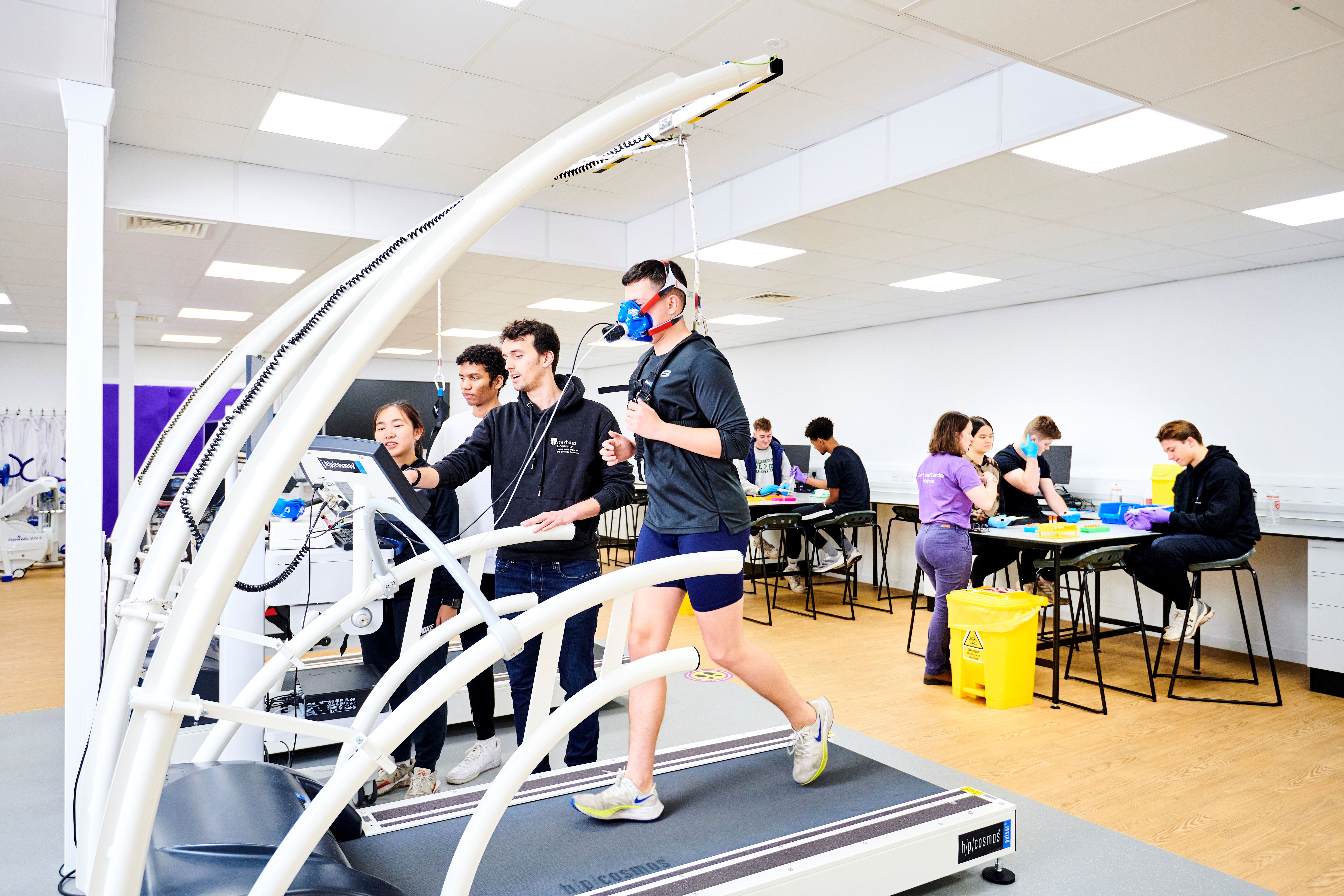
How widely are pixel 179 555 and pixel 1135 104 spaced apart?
145 inches

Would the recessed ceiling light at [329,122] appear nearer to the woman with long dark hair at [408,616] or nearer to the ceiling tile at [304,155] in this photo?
the ceiling tile at [304,155]

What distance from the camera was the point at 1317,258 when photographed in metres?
5.66

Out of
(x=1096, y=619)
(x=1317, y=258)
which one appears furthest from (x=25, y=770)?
(x=1317, y=258)

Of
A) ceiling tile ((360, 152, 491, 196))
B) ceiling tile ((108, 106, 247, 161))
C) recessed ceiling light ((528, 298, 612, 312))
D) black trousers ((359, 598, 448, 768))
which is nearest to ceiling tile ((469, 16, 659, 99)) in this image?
ceiling tile ((360, 152, 491, 196))

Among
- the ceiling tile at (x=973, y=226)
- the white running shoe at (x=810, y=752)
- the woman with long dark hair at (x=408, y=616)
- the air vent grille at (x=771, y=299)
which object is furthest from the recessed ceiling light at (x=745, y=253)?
the white running shoe at (x=810, y=752)

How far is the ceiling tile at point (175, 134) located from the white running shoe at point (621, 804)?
4011mm

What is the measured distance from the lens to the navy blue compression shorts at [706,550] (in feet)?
7.46

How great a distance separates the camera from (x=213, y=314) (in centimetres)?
880

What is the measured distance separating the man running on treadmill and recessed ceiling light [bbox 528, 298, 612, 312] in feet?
18.2

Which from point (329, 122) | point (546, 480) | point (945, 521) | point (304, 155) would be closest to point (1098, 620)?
point (945, 521)

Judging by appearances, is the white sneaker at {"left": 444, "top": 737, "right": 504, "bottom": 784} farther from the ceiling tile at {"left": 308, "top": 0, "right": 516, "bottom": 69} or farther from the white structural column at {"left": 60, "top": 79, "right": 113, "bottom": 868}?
the ceiling tile at {"left": 308, "top": 0, "right": 516, "bottom": 69}

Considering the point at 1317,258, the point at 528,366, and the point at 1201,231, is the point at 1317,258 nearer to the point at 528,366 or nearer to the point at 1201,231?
the point at 1201,231

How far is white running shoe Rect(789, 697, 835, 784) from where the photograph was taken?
8.24ft

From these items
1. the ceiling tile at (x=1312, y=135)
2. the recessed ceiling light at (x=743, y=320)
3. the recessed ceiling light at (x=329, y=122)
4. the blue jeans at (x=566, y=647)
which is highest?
the recessed ceiling light at (x=329, y=122)
